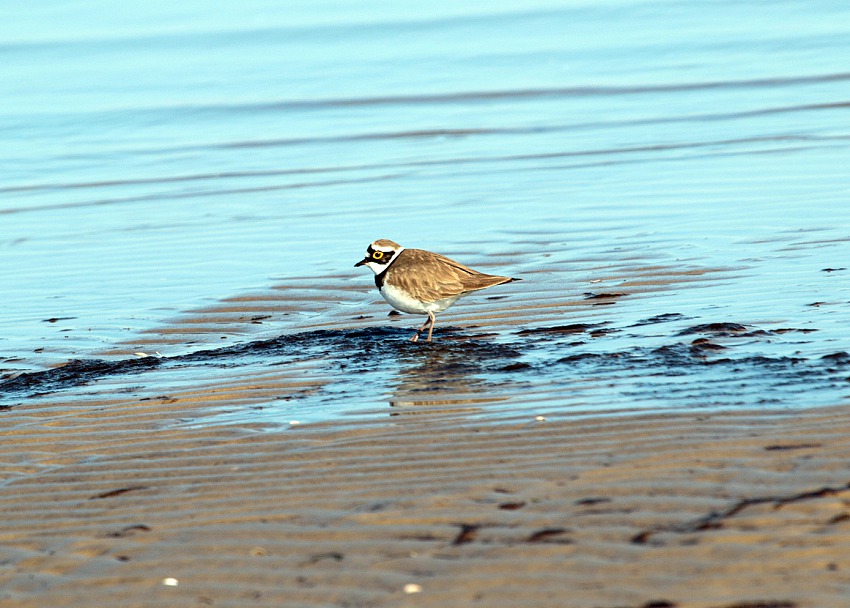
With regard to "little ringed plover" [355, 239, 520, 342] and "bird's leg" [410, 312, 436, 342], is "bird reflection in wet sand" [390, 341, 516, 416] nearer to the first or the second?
"bird's leg" [410, 312, 436, 342]

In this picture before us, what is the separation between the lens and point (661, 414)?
20.3 ft

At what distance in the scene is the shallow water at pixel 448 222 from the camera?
25.1 feet

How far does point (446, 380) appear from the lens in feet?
24.8

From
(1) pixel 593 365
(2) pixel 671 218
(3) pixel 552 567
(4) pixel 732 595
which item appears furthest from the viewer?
(2) pixel 671 218

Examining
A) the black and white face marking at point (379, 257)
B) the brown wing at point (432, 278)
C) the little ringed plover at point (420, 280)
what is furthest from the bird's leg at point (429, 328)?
the black and white face marking at point (379, 257)

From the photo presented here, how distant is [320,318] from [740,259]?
13.3ft

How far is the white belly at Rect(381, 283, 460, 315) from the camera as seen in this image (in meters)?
8.81

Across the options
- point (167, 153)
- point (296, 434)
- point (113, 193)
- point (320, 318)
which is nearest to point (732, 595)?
point (296, 434)

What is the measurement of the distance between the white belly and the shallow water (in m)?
0.28

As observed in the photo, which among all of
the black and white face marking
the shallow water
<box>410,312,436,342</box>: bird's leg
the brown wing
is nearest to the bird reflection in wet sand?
the shallow water

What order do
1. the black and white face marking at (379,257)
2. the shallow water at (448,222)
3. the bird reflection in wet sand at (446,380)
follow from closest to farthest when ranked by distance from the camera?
the bird reflection in wet sand at (446,380) < the shallow water at (448,222) < the black and white face marking at (379,257)

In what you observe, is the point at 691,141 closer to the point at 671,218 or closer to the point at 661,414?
the point at 671,218

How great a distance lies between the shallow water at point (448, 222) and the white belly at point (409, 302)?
0.28 meters

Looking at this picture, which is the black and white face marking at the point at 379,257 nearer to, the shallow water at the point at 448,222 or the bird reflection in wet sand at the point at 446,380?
the shallow water at the point at 448,222
